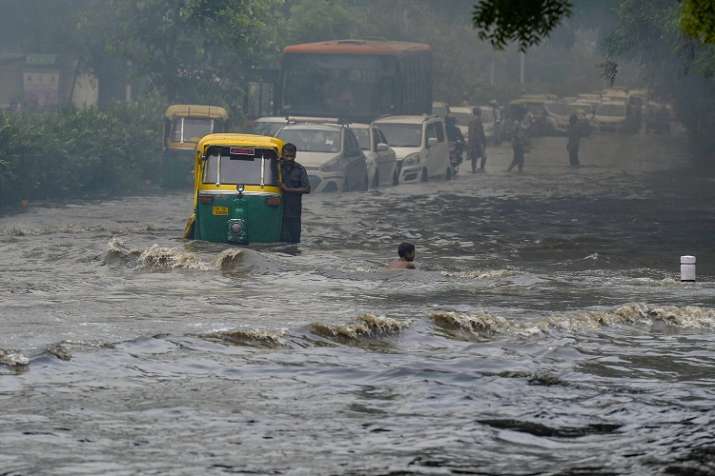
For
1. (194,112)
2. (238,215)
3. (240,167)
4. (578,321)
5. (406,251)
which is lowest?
(578,321)

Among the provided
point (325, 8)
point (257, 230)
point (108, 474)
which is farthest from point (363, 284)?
point (325, 8)

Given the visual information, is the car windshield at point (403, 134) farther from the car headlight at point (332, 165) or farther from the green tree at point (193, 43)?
the car headlight at point (332, 165)

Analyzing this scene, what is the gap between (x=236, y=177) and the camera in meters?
20.9

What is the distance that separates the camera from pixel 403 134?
117 ft

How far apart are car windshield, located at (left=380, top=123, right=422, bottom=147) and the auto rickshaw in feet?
48.5

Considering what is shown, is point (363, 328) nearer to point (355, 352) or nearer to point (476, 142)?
point (355, 352)

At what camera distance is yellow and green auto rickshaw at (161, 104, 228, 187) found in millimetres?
32969

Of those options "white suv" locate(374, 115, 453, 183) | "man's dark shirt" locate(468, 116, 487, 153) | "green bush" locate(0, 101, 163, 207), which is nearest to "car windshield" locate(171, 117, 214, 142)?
"green bush" locate(0, 101, 163, 207)

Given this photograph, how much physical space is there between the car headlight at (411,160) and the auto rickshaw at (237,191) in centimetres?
1441

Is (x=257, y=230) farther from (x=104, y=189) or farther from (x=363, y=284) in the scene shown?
(x=104, y=189)

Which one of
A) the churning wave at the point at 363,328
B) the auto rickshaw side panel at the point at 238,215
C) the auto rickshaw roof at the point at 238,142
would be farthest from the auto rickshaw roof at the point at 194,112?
the churning wave at the point at 363,328

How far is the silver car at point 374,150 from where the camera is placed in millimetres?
33156

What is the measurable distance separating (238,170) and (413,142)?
15.2 m

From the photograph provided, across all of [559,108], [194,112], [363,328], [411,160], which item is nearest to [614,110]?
[559,108]
